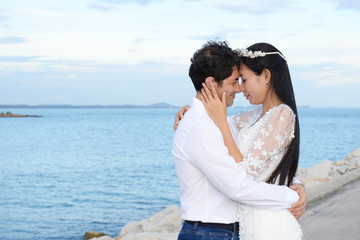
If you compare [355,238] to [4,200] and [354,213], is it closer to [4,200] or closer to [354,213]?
[354,213]

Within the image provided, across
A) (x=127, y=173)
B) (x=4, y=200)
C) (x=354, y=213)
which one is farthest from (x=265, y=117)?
(x=127, y=173)

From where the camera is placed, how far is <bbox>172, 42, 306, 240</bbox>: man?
2.85m

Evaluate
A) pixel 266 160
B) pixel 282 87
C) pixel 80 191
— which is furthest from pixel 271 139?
pixel 80 191

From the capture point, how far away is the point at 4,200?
22.8m

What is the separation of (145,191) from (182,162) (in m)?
20.5

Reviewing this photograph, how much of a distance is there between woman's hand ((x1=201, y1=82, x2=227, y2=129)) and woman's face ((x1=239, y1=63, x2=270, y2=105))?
376mm

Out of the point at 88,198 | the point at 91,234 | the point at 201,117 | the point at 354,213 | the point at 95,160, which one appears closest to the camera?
the point at 201,117

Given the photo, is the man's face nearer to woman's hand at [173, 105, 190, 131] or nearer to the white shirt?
the white shirt

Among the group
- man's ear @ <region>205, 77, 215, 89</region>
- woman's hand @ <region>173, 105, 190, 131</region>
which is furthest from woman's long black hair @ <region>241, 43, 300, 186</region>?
woman's hand @ <region>173, 105, 190, 131</region>

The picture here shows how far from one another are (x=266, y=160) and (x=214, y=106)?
0.53m

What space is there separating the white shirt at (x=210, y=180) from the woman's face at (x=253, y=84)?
0.50 meters

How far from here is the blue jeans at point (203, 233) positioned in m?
3.00

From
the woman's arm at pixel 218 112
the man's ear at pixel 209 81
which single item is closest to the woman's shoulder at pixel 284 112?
the woman's arm at pixel 218 112

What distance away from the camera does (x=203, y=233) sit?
3.00m
